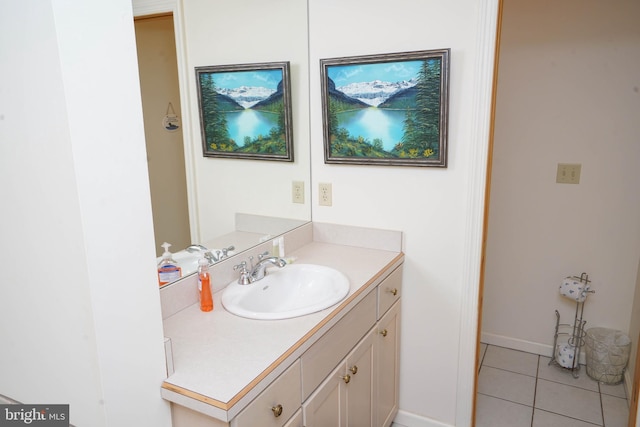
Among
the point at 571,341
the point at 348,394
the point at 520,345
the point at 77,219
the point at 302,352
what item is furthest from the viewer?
the point at 520,345

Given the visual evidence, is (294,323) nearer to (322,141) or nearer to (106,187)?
(106,187)

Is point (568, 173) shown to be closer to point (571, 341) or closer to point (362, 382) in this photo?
point (571, 341)

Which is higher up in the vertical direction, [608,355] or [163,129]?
[163,129]

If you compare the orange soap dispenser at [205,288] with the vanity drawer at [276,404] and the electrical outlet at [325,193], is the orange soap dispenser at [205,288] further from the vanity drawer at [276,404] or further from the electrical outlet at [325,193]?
the electrical outlet at [325,193]

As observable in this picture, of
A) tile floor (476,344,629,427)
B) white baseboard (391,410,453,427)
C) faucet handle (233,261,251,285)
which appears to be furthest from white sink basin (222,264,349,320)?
tile floor (476,344,629,427)

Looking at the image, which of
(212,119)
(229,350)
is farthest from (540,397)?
(212,119)

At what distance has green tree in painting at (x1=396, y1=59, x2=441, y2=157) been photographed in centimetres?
190

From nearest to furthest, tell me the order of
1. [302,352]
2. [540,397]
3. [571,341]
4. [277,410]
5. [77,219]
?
1. [77,219]
2. [277,410]
3. [302,352]
4. [540,397]
5. [571,341]

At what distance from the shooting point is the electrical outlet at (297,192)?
2207 millimetres

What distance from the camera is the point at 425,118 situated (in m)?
1.95

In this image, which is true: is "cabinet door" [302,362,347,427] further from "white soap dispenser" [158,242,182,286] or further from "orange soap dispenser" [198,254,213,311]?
"white soap dispenser" [158,242,182,286]

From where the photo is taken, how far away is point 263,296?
1751mm

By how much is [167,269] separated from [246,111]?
80 centimetres

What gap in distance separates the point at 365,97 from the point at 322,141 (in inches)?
11.9
